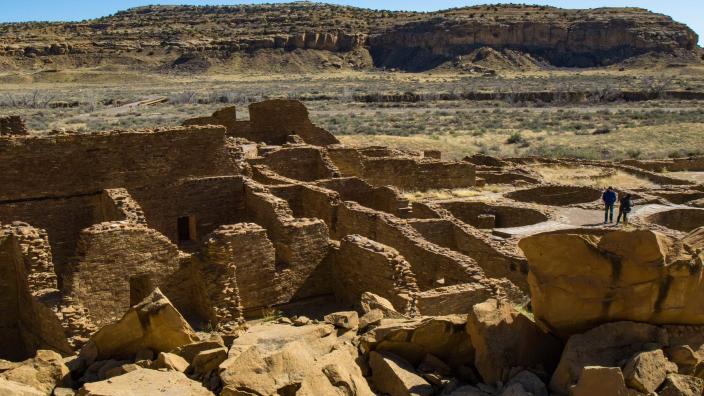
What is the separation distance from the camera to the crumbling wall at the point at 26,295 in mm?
10375

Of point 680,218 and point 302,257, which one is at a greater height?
point 302,257

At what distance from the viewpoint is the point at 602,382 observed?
5.99 m

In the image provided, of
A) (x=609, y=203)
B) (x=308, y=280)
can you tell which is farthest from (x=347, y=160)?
(x=308, y=280)

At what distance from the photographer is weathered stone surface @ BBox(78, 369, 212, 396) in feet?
20.8

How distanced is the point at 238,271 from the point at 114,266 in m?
1.86

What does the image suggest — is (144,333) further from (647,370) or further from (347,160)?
(347,160)

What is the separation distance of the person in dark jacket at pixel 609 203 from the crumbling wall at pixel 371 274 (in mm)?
8908

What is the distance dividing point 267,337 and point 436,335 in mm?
1790

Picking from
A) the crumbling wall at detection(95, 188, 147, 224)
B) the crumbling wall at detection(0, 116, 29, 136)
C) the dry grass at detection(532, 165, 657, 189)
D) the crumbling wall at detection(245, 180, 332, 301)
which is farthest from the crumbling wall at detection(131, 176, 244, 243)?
the dry grass at detection(532, 165, 657, 189)

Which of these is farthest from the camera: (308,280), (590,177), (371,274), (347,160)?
(590,177)

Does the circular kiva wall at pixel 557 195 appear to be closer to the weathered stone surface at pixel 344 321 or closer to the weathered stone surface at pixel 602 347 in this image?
the weathered stone surface at pixel 344 321

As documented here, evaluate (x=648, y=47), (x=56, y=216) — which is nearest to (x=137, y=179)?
(x=56, y=216)

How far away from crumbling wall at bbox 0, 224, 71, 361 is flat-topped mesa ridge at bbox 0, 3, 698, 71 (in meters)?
92.2

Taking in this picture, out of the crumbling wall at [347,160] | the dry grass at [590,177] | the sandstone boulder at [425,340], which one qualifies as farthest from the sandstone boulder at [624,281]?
the dry grass at [590,177]
